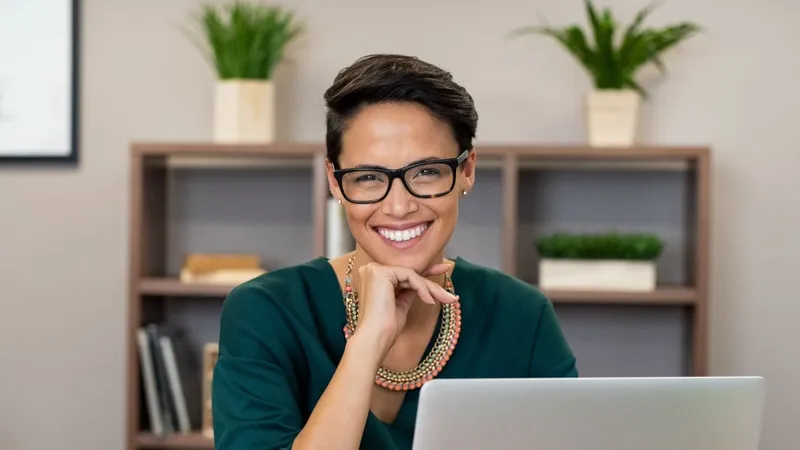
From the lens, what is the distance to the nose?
1.48 m

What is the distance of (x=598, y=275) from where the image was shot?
2.89 m

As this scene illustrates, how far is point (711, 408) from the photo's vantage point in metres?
1.05

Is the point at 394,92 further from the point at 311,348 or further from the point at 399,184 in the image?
the point at 311,348

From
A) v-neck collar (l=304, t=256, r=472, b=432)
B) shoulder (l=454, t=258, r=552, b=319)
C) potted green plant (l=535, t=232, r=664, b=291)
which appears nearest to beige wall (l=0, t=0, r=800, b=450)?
potted green plant (l=535, t=232, r=664, b=291)

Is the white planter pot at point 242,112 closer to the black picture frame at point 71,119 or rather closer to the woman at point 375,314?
the black picture frame at point 71,119

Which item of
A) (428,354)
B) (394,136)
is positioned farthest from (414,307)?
(394,136)

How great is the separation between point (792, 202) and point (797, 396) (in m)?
0.58

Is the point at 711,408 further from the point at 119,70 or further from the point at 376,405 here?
the point at 119,70

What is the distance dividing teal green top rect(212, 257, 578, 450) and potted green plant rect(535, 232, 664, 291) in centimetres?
113

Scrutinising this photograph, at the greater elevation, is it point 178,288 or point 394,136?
point 394,136

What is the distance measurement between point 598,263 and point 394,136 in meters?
1.52

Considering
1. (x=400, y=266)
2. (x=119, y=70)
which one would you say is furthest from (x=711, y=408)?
(x=119, y=70)

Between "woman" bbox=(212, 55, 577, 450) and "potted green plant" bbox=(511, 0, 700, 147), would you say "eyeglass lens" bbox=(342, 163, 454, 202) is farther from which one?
"potted green plant" bbox=(511, 0, 700, 147)

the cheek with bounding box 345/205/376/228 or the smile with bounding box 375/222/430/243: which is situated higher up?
the cheek with bounding box 345/205/376/228
